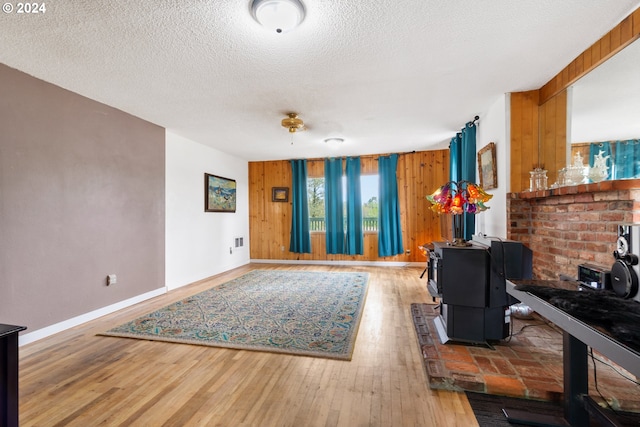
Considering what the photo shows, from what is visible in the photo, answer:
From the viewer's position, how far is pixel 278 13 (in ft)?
5.43

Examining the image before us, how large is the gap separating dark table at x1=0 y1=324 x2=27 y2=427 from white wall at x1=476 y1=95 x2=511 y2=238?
3670 millimetres

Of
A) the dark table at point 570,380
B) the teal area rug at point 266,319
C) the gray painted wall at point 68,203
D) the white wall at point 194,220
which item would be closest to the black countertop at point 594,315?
the dark table at point 570,380

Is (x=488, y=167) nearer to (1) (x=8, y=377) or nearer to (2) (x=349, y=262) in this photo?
(2) (x=349, y=262)

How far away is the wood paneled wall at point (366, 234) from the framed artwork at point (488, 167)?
6.77ft

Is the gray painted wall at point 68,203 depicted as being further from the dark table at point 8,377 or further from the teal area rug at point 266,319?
the dark table at point 8,377

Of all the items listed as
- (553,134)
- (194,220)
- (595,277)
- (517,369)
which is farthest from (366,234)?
(595,277)

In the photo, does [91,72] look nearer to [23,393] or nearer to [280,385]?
[23,393]

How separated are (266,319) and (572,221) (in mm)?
2884

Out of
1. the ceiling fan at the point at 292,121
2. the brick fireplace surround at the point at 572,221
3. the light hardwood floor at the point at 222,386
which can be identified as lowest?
the light hardwood floor at the point at 222,386

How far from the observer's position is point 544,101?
9.03 ft

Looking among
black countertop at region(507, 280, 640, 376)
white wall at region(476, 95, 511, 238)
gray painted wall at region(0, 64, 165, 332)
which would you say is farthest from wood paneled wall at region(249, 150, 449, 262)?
black countertop at region(507, 280, 640, 376)

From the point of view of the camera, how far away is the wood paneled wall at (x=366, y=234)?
570 cm

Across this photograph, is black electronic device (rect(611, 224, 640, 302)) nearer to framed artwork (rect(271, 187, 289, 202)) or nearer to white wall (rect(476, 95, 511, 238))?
white wall (rect(476, 95, 511, 238))

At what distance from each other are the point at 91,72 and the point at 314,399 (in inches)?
126
